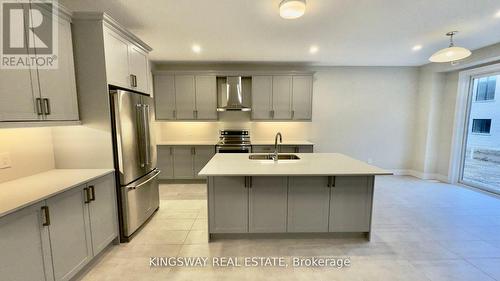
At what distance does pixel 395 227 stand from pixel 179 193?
11.6ft

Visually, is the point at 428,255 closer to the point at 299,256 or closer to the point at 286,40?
the point at 299,256

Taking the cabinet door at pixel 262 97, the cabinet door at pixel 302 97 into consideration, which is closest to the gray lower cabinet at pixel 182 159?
the cabinet door at pixel 262 97

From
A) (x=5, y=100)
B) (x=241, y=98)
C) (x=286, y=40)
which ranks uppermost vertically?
(x=286, y=40)

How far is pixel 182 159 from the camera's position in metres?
4.49

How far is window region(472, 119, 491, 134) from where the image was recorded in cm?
391

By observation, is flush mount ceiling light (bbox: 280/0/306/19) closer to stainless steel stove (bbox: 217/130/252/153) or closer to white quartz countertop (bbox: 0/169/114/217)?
white quartz countertop (bbox: 0/169/114/217)

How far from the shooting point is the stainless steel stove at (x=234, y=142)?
441 cm

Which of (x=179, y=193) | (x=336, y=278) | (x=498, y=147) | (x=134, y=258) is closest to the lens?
(x=336, y=278)

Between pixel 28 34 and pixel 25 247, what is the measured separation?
1635 mm

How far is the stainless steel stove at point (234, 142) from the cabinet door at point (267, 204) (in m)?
2.08

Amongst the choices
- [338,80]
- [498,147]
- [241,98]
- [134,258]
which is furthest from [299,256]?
[498,147]

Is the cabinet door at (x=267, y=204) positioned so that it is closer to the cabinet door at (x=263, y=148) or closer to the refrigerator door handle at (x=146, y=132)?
the refrigerator door handle at (x=146, y=132)

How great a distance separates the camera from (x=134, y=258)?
7.00 ft

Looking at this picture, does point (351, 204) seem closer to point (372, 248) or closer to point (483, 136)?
point (372, 248)
